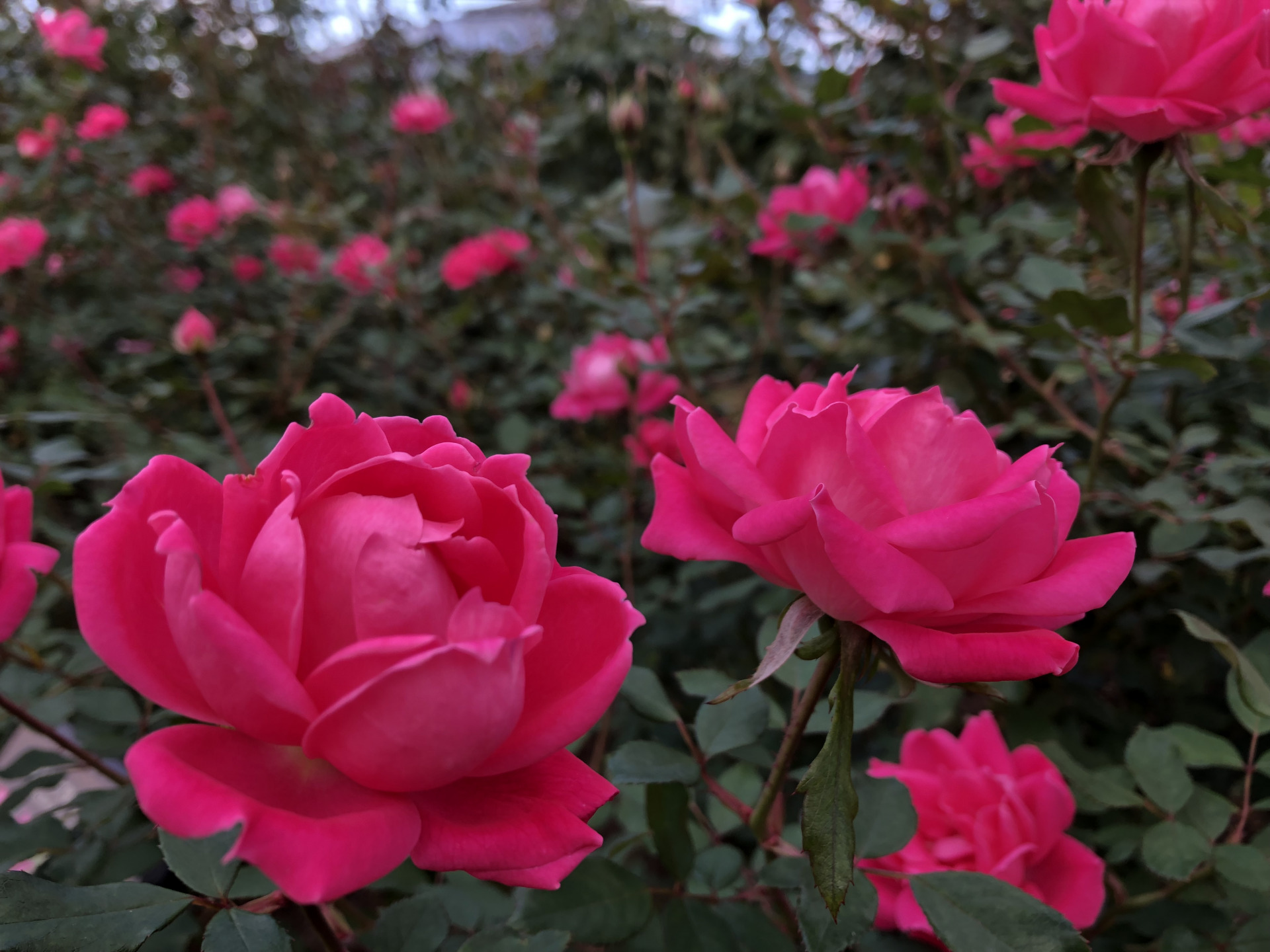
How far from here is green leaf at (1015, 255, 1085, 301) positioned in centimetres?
69

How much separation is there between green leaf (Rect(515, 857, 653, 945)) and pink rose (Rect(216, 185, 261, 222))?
1740mm

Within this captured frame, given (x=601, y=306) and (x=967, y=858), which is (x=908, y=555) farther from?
(x=601, y=306)

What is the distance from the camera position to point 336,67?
2918 millimetres

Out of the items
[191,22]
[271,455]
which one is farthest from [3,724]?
[191,22]

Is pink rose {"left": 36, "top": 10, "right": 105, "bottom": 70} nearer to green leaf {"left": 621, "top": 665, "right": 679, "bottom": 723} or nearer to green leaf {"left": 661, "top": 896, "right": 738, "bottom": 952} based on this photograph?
green leaf {"left": 621, "top": 665, "right": 679, "bottom": 723}

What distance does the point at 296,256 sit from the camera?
1.59 metres

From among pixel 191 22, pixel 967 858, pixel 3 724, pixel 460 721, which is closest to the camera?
pixel 460 721

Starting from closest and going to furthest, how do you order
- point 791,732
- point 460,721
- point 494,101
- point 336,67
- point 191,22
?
point 460,721, point 791,732, point 494,101, point 191,22, point 336,67

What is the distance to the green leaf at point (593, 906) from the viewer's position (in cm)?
40

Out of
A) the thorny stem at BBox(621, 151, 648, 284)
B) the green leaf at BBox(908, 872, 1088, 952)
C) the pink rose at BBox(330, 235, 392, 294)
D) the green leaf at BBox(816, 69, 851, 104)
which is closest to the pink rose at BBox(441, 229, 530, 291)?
the pink rose at BBox(330, 235, 392, 294)

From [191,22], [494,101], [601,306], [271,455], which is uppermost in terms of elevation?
[191,22]

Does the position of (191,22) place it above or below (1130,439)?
above

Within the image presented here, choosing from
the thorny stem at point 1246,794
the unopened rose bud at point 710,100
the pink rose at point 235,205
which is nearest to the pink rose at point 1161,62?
the thorny stem at point 1246,794

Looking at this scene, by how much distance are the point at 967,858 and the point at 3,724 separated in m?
0.80
